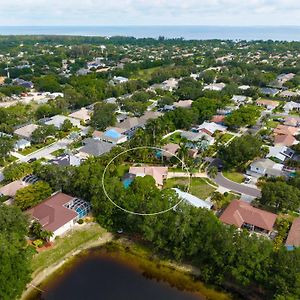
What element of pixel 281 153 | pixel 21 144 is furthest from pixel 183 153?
pixel 21 144

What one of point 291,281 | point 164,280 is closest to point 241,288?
point 291,281

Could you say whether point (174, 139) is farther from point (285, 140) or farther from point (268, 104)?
point (268, 104)

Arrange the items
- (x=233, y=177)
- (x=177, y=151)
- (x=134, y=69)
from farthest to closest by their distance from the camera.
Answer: (x=134, y=69), (x=177, y=151), (x=233, y=177)

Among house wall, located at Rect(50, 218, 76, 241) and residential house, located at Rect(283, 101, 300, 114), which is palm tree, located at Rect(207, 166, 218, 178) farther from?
residential house, located at Rect(283, 101, 300, 114)

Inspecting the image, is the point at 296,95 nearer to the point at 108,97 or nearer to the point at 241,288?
the point at 108,97

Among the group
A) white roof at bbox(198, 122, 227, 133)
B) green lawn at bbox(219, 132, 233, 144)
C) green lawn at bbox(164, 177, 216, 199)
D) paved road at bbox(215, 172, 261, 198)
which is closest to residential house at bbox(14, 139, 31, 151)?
green lawn at bbox(164, 177, 216, 199)

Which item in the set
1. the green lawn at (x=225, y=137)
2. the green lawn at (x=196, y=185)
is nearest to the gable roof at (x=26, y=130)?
the green lawn at (x=196, y=185)
